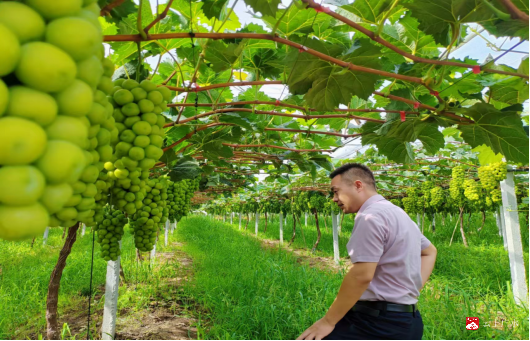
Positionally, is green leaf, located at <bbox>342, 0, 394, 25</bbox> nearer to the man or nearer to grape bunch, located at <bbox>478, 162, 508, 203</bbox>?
the man

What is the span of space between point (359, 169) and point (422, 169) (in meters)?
5.31

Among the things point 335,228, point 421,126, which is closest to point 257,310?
point 421,126

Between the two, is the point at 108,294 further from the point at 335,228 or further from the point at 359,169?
the point at 335,228

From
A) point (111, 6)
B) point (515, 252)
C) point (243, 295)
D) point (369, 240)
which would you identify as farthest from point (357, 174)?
point (515, 252)

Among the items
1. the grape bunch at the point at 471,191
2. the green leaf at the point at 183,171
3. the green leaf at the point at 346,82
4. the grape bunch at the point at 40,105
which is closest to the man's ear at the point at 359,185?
the green leaf at the point at 346,82

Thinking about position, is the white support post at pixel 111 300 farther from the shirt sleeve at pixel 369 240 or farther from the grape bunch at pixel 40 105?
→ the grape bunch at pixel 40 105

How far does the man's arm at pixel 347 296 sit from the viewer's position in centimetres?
173

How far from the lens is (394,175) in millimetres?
7512

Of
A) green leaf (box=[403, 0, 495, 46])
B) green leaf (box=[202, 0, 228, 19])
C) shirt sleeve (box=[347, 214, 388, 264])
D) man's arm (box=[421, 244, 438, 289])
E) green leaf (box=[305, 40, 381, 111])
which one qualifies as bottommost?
man's arm (box=[421, 244, 438, 289])

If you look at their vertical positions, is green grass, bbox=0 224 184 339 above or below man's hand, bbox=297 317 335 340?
below

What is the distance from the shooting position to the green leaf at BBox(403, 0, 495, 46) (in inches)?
46.1

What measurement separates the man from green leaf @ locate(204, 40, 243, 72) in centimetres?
122

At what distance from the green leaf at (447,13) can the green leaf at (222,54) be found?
79cm

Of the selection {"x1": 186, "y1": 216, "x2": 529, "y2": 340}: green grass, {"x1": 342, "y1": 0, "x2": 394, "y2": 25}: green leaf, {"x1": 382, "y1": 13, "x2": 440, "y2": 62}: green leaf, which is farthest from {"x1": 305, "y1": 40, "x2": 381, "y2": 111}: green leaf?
Result: {"x1": 186, "y1": 216, "x2": 529, "y2": 340}: green grass
